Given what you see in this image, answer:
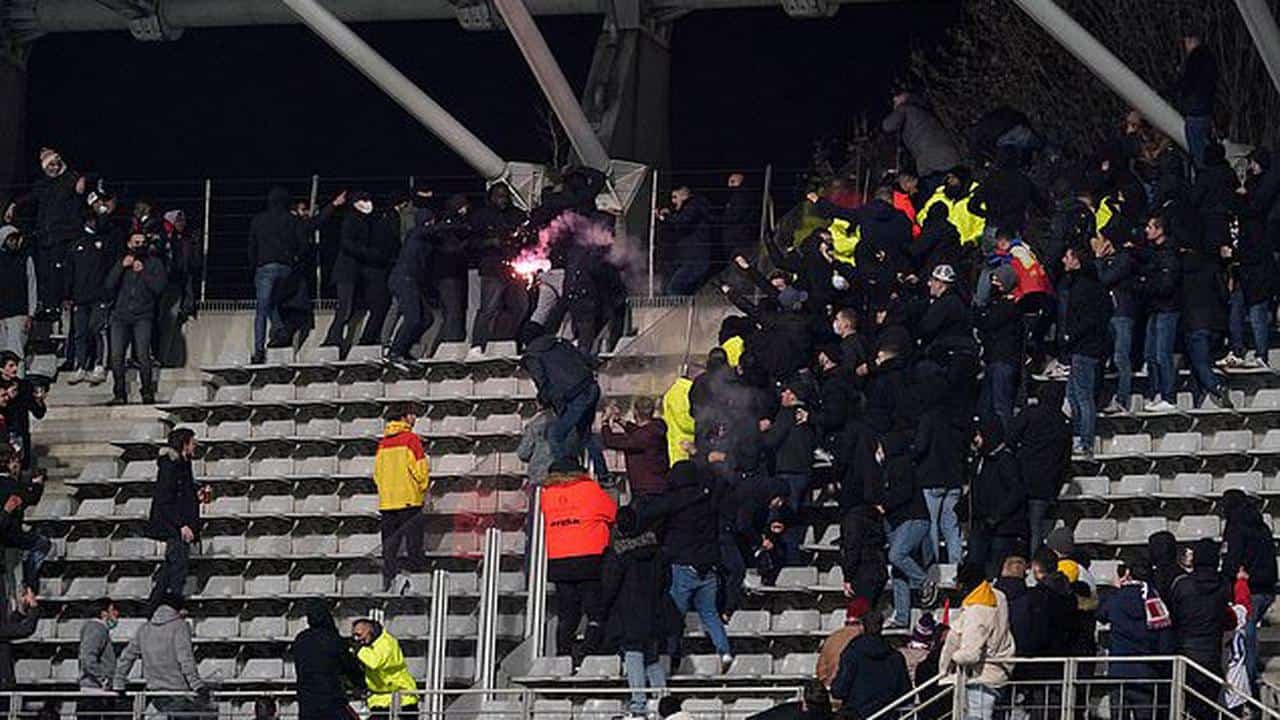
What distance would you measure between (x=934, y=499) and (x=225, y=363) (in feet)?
29.5

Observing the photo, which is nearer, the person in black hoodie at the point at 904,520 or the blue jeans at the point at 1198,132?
the person in black hoodie at the point at 904,520

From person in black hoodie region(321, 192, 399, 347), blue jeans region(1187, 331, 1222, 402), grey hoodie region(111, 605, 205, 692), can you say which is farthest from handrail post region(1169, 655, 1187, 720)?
person in black hoodie region(321, 192, 399, 347)

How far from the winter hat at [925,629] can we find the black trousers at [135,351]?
9854 mm

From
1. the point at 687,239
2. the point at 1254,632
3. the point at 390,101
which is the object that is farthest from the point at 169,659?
the point at 390,101

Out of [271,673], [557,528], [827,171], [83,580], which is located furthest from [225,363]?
[827,171]

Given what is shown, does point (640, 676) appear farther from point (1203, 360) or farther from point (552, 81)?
point (552, 81)

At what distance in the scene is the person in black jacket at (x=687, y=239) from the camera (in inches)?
1215

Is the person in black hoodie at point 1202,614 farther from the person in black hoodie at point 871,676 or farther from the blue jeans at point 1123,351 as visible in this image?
the blue jeans at point 1123,351

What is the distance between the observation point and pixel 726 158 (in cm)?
4116

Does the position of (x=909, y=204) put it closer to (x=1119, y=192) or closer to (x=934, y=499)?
(x=1119, y=192)

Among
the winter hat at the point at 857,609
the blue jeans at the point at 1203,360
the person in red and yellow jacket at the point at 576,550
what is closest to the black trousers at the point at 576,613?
the person in red and yellow jacket at the point at 576,550

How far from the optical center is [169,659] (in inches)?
956

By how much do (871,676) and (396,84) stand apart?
531 inches

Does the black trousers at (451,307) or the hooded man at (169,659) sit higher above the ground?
the black trousers at (451,307)
